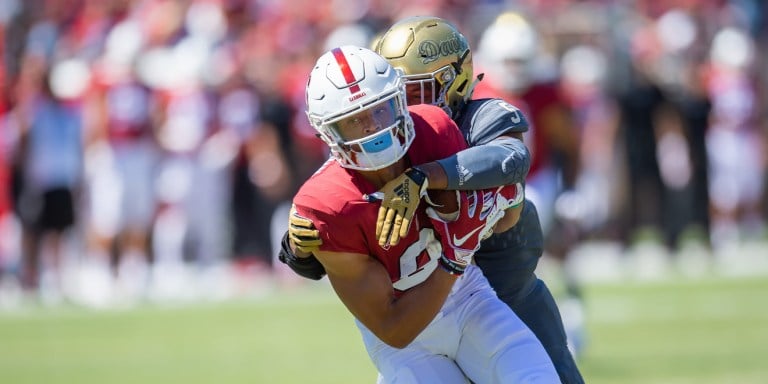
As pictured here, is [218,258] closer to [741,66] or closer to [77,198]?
[77,198]

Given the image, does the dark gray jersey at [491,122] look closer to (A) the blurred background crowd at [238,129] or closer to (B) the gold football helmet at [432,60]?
(B) the gold football helmet at [432,60]

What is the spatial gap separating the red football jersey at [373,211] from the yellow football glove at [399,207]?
0.15 metres

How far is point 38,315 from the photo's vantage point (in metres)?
11.9

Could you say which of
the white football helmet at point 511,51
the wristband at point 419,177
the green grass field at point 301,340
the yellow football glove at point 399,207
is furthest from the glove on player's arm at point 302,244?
the white football helmet at point 511,51

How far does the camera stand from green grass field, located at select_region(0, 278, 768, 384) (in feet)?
27.7

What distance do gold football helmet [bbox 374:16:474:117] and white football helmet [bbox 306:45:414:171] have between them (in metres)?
0.40

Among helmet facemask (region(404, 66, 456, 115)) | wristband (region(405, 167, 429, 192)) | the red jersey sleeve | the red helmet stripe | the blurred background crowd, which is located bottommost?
the blurred background crowd

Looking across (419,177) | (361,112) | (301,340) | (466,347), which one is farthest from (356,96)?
(301,340)

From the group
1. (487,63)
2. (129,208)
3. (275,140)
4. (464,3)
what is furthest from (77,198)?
(487,63)

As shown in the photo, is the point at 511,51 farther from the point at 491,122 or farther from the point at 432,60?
the point at 491,122

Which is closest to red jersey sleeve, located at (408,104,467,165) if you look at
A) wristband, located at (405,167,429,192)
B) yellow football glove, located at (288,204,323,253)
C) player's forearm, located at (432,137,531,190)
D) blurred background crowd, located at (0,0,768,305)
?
player's forearm, located at (432,137,531,190)

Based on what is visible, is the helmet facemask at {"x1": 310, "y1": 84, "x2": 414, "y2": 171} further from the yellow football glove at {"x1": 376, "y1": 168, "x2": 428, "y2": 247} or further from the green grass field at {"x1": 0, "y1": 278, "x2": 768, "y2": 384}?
the green grass field at {"x1": 0, "y1": 278, "x2": 768, "y2": 384}

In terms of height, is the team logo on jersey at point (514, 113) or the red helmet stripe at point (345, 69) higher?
the red helmet stripe at point (345, 69)

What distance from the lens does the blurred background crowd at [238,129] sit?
529 inches
